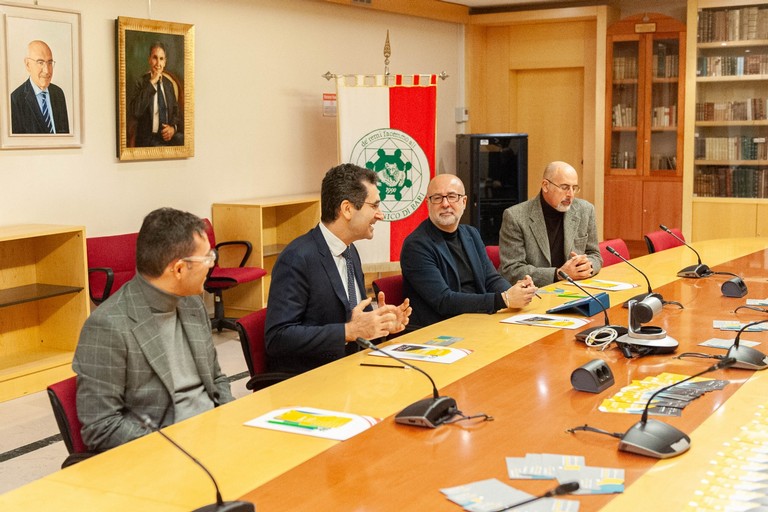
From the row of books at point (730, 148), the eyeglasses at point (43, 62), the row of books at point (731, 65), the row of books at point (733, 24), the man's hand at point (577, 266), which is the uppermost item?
the row of books at point (733, 24)

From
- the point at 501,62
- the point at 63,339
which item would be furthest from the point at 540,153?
the point at 63,339

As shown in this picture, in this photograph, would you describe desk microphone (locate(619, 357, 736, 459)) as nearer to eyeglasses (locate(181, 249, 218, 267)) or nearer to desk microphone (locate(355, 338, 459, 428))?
desk microphone (locate(355, 338, 459, 428))

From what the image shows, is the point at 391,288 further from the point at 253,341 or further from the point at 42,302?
the point at 42,302

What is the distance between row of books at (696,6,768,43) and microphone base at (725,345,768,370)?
6915 millimetres

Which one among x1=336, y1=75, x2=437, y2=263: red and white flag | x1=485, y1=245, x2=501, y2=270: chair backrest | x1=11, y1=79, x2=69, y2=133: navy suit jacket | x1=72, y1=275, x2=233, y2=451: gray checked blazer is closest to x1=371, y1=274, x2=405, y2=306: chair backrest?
x1=485, y1=245, x2=501, y2=270: chair backrest

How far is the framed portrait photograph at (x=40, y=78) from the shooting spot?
5848 mm

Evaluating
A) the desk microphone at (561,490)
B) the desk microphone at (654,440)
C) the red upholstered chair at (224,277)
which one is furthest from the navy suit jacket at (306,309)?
the red upholstered chair at (224,277)

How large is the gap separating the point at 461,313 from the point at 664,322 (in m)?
0.91

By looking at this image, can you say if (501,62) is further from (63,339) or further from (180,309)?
(180,309)

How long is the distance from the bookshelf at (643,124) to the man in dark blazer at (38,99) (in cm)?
592

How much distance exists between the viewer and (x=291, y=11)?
8.38 meters

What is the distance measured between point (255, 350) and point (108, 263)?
3.23 metres

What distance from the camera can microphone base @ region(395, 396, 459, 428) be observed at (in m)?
2.56

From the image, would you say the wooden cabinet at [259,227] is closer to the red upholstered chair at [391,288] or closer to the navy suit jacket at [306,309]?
the red upholstered chair at [391,288]
